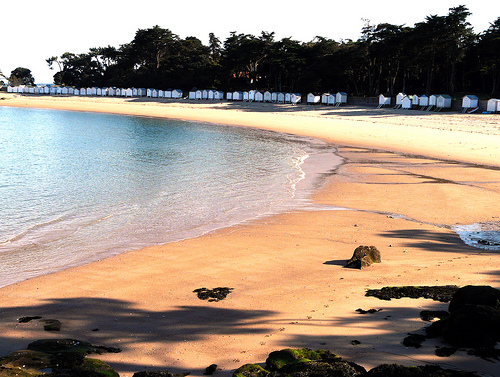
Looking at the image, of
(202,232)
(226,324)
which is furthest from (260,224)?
(226,324)

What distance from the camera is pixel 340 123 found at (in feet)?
130

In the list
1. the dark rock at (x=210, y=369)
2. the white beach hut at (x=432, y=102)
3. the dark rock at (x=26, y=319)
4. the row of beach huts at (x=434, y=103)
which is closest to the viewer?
the dark rock at (x=210, y=369)

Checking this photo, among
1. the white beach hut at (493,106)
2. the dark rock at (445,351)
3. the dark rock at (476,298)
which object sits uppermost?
the white beach hut at (493,106)

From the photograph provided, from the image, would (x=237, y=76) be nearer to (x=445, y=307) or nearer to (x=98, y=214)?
(x=98, y=214)

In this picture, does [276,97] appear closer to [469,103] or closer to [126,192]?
[469,103]

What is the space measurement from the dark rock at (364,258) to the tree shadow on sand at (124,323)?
Answer: 6.90ft

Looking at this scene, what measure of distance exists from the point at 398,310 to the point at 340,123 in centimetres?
3560

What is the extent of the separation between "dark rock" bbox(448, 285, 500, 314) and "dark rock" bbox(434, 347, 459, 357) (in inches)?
15.3

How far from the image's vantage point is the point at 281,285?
663cm

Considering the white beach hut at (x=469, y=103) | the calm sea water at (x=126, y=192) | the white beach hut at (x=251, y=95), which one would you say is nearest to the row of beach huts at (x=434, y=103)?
the white beach hut at (x=469, y=103)

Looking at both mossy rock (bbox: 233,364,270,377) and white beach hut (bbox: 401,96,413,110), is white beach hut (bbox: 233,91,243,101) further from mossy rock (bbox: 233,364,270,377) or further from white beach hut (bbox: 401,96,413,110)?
mossy rock (bbox: 233,364,270,377)

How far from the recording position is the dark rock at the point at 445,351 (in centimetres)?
393

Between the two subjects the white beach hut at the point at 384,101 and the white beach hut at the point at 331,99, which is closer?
the white beach hut at the point at 384,101

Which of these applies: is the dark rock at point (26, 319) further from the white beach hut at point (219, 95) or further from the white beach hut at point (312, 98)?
the white beach hut at point (219, 95)
